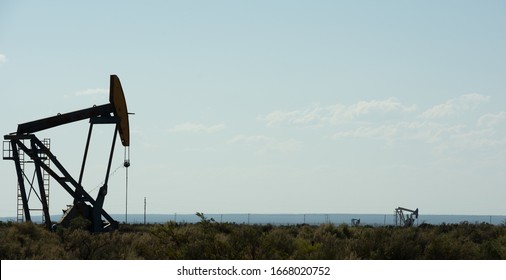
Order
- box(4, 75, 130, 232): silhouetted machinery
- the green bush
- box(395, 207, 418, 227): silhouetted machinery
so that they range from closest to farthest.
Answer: the green bush, box(4, 75, 130, 232): silhouetted machinery, box(395, 207, 418, 227): silhouetted machinery

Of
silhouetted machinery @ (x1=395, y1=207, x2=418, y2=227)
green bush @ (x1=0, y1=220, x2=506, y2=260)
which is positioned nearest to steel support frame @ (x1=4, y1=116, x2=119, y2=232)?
green bush @ (x1=0, y1=220, x2=506, y2=260)

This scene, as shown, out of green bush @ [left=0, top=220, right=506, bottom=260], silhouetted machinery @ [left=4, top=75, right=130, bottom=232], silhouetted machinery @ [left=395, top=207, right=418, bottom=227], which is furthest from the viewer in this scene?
silhouetted machinery @ [left=395, top=207, right=418, bottom=227]

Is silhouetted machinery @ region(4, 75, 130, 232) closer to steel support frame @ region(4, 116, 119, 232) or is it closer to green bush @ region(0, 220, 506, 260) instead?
steel support frame @ region(4, 116, 119, 232)

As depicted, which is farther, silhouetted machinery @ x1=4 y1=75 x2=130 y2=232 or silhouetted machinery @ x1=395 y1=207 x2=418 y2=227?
silhouetted machinery @ x1=395 y1=207 x2=418 y2=227

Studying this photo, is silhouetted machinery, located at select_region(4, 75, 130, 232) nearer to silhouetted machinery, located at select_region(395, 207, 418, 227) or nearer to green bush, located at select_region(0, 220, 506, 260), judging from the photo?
green bush, located at select_region(0, 220, 506, 260)

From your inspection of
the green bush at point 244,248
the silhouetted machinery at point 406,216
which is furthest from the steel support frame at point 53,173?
the silhouetted machinery at point 406,216

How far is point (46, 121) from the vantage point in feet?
119

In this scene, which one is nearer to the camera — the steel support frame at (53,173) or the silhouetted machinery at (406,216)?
the steel support frame at (53,173)

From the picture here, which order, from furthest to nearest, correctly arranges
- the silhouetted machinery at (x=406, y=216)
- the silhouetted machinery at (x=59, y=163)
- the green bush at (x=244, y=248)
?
1. the silhouetted machinery at (x=406, y=216)
2. the silhouetted machinery at (x=59, y=163)
3. the green bush at (x=244, y=248)

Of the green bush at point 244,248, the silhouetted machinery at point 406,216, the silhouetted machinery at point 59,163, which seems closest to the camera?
the green bush at point 244,248

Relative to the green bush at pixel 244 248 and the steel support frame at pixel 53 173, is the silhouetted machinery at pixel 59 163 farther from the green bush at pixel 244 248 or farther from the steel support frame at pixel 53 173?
the green bush at pixel 244 248

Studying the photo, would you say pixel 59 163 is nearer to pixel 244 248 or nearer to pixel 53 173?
pixel 53 173

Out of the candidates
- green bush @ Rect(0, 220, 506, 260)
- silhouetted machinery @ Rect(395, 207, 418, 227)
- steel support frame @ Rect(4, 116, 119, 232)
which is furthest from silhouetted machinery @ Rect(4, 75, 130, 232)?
silhouetted machinery @ Rect(395, 207, 418, 227)
